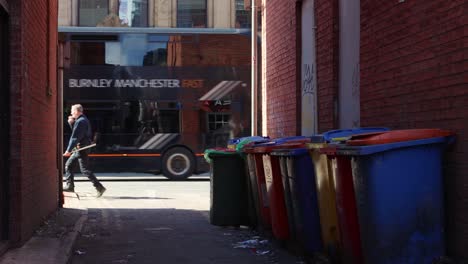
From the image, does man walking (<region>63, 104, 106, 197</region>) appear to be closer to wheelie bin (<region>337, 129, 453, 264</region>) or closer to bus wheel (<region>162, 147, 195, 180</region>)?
bus wheel (<region>162, 147, 195, 180</region>)

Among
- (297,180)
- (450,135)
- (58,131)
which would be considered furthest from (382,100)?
(58,131)

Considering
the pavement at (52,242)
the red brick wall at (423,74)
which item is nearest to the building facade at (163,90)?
the pavement at (52,242)

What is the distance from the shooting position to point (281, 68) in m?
13.3

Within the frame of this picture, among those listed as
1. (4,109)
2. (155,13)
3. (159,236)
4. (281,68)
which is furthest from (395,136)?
(155,13)

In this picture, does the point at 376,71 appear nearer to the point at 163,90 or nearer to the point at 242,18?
the point at 163,90

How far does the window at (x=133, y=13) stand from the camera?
2371 centimetres

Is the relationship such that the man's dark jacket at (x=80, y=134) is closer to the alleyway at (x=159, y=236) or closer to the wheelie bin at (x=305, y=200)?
the alleyway at (x=159, y=236)

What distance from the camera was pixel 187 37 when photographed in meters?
22.0

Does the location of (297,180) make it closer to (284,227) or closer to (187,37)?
(284,227)

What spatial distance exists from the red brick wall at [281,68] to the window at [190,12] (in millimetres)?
9838

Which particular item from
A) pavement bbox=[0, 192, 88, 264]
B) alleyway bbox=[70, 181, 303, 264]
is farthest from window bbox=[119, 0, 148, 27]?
pavement bbox=[0, 192, 88, 264]

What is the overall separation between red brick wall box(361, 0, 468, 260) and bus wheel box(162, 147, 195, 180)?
13.4 metres

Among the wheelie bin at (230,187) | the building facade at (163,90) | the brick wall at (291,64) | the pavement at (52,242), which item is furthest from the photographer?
the building facade at (163,90)

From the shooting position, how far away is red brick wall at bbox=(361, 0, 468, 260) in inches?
231
